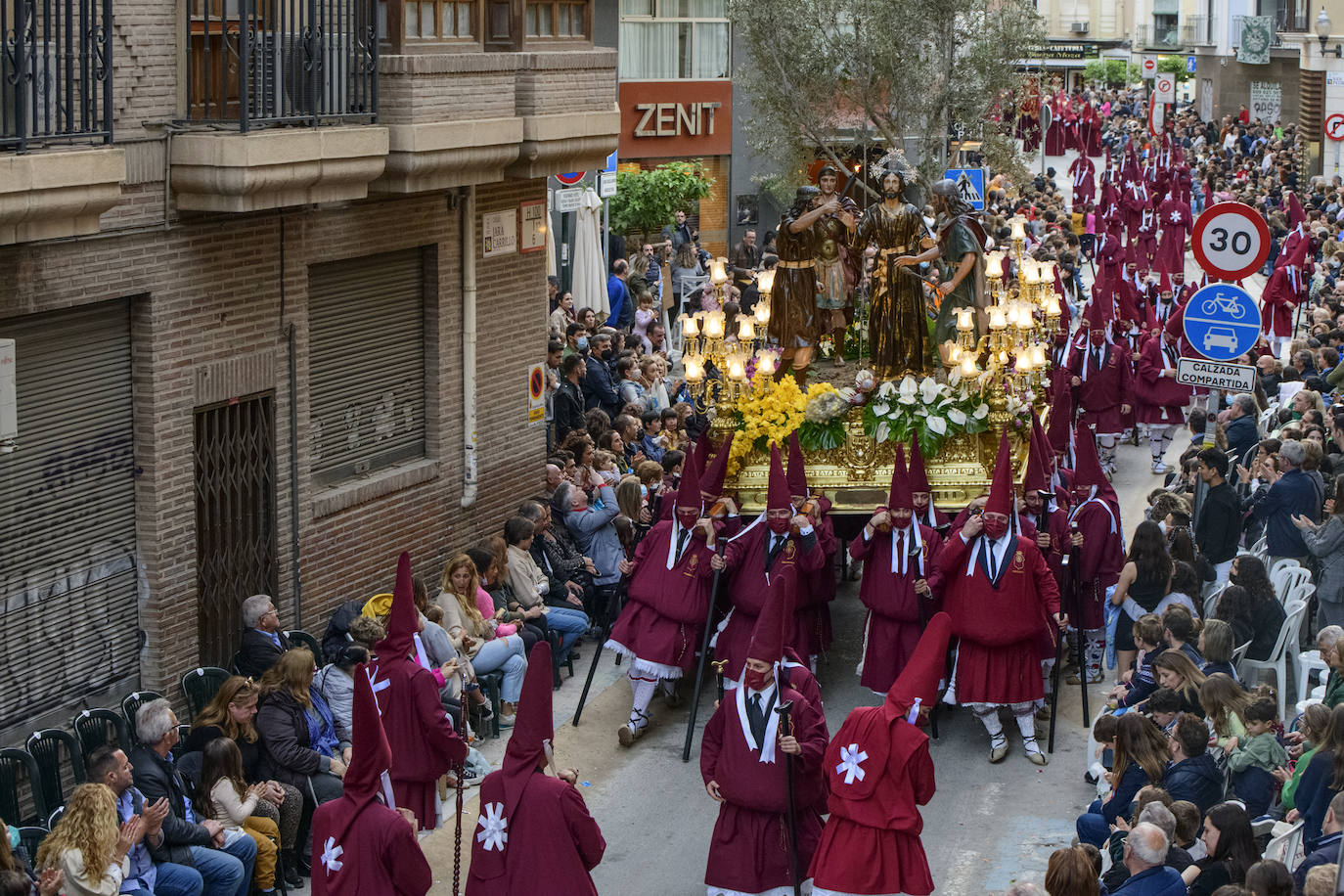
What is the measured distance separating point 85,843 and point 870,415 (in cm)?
771

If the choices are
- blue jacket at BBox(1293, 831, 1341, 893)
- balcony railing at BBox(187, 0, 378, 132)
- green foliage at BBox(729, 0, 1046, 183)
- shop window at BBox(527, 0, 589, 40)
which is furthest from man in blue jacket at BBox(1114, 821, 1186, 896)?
green foliage at BBox(729, 0, 1046, 183)

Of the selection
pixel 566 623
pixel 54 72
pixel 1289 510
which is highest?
pixel 54 72

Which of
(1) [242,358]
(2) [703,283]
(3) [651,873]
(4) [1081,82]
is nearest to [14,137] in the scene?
(1) [242,358]

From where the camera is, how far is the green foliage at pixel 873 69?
33250 mm

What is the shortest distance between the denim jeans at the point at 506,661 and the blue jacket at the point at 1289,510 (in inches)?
218

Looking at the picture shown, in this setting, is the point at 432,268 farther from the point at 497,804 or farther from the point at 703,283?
the point at 703,283

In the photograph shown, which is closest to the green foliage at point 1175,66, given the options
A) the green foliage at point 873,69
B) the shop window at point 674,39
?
the green foliage at point 873,69

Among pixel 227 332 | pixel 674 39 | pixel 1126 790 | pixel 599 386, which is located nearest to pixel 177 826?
pixel 227 332

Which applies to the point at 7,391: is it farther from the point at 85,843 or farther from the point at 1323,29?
the point at 1323,29

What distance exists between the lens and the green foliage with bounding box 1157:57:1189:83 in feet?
251

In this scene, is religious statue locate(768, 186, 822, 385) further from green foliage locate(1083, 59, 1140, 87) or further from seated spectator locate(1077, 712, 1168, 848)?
green foliage locate(1083, 59, 1140, 87)

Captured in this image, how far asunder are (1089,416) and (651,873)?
403 inches

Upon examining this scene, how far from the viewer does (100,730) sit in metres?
10.9

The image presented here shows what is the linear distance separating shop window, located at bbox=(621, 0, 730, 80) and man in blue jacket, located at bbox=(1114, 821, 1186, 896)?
24061 millimetres
